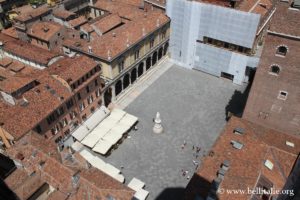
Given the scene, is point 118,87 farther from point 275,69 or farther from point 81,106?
point 275,69

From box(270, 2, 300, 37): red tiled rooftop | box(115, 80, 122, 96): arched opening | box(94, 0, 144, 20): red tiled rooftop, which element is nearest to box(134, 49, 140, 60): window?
box(115, 80, 122, 96): arched opening

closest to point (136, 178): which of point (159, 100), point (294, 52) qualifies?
point (159, 100)

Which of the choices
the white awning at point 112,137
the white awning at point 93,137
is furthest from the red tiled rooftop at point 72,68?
the white awning at point 112,137

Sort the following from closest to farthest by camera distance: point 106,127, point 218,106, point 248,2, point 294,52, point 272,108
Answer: point 294,52
point 272,108
point 106,127
point 218,106
point 248,2

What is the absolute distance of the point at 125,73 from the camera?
58.6 m

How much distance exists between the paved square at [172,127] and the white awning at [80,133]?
579 centimetres

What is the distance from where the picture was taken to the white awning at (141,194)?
136 feet

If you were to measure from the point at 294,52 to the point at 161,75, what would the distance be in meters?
34.2

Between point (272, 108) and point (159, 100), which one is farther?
point (159, 100)

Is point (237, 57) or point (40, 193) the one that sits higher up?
point (237, 57)

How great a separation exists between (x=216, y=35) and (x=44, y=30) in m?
37.1

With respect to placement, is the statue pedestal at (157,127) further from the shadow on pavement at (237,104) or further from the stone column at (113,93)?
the shadow on pavement at (237,104)

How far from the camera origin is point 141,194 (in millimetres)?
41750

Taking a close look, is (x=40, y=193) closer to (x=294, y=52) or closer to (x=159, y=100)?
(x=159, y=100)
